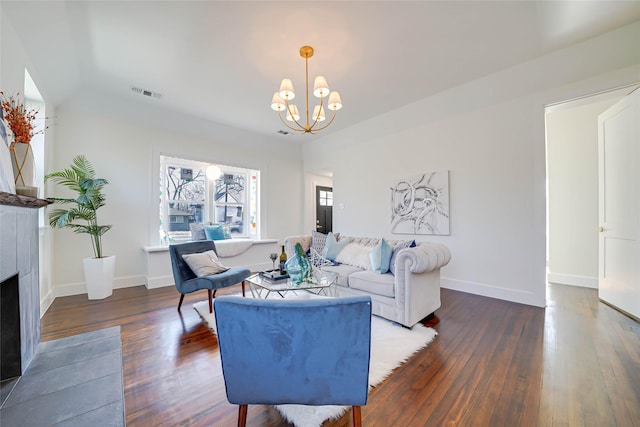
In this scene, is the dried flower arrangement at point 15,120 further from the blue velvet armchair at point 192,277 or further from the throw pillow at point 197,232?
the throw pillow at point 197,232

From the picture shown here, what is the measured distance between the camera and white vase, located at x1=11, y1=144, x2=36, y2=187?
75.4 inches

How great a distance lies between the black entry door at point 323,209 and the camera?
694cm

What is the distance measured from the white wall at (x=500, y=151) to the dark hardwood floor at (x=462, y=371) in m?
0.73

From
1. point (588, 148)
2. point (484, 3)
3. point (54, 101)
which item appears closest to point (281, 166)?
point (54, 101)

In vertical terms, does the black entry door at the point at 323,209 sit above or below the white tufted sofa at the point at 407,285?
above

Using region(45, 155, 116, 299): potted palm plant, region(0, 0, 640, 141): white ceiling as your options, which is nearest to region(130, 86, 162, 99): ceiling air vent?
region(0, 0, 640, 141): white ceiling

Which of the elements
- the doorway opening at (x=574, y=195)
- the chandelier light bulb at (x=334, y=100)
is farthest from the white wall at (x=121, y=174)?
the doorway opening at (x=574, y=195)

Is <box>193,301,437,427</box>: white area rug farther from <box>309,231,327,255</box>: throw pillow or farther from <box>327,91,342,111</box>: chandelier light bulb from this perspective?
<box>327,91,342,111</box>: chandelier light bulb

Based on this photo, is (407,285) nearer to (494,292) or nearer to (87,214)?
(494,292)

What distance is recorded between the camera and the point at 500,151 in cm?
336

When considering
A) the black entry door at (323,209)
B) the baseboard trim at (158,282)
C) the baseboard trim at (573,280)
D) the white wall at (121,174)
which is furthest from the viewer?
the black entry door at (323,209)

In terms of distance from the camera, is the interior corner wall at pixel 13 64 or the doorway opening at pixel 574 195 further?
the doorway opening at pixel 574 195

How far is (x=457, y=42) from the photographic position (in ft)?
8.63

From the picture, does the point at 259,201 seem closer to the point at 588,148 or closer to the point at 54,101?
the point at 54,101
